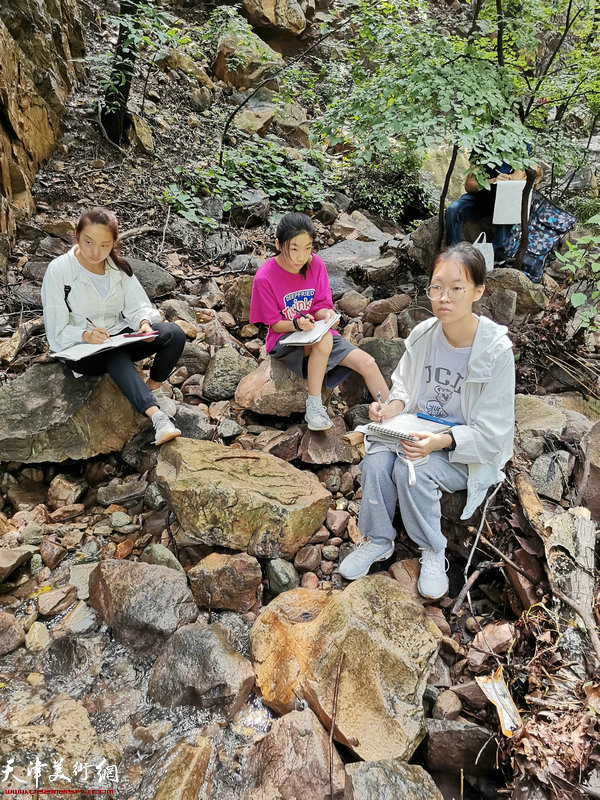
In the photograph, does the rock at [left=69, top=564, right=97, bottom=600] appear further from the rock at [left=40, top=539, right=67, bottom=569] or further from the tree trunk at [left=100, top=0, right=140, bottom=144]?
the tree trunk at [left=100, top=0, right=140, bottom=144]

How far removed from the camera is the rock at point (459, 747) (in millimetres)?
1854

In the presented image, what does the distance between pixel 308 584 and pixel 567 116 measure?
5.75 meters

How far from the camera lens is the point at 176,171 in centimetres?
622

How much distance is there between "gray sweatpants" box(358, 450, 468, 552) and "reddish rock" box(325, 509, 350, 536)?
374mm

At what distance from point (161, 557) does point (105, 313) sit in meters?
1.62

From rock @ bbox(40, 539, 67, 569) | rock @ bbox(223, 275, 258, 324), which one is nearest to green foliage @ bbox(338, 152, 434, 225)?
rock @ bbox(223, 275, 258, 324)

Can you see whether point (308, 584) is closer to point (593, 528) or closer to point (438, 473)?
point (438, 473)

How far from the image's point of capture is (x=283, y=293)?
339cm

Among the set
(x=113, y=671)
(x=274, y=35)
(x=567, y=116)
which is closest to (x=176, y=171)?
(x=567, y=116)

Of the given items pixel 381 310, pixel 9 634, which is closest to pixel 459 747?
pixel 9 634

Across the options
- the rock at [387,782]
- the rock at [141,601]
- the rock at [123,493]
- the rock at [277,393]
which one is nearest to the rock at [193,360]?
the rock at [277,393]

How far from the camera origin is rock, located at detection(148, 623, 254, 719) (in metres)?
2.07

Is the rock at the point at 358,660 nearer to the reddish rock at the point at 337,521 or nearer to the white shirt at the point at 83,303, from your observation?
the reddish rock at the point at 337,521

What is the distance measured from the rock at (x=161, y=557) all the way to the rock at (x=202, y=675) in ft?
1.41
